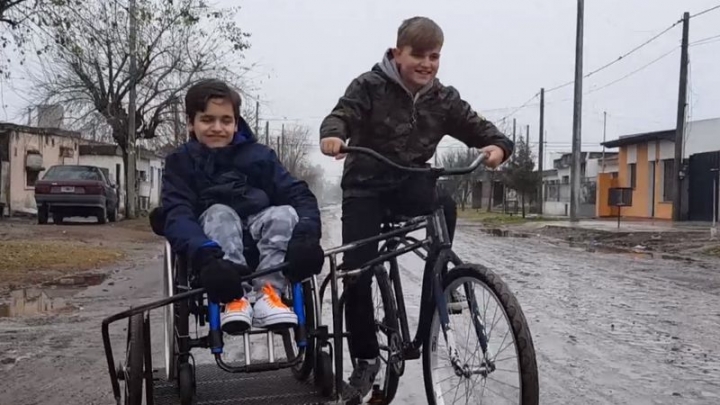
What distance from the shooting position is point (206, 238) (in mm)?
3328

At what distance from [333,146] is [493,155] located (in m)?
0.76

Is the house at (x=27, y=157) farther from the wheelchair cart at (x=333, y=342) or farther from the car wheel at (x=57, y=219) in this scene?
the wheelchair cart at (x=333, y=342)

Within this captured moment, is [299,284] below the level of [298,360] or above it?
above

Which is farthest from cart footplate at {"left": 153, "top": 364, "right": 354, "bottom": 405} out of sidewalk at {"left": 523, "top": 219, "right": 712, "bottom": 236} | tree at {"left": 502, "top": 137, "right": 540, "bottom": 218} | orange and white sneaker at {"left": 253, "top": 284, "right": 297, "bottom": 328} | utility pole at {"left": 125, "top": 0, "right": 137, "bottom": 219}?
tree at {"left": 502, "top": 137, "right": 540, "bottom": 218}

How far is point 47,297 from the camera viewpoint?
946cm

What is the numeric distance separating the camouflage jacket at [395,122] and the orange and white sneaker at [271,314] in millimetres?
990

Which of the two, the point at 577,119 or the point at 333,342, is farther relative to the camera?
the point at 577,119

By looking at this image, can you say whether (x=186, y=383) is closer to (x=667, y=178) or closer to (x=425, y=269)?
(x=425, y=269)

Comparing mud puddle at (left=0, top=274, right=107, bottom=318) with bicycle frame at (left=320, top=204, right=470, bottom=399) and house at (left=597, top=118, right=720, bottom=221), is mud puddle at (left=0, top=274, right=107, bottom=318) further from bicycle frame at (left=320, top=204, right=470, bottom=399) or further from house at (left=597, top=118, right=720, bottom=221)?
house at (left=597, top=118, right=720, bottom=221)

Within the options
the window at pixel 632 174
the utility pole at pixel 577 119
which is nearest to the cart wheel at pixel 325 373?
the utility pole at pixel 577 119

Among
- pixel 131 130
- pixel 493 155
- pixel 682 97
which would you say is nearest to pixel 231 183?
pixel 493 155

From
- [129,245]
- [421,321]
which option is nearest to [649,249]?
[129,245]

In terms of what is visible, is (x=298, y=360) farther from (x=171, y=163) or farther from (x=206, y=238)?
(x=171, y=163)

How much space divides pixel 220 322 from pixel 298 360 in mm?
337
